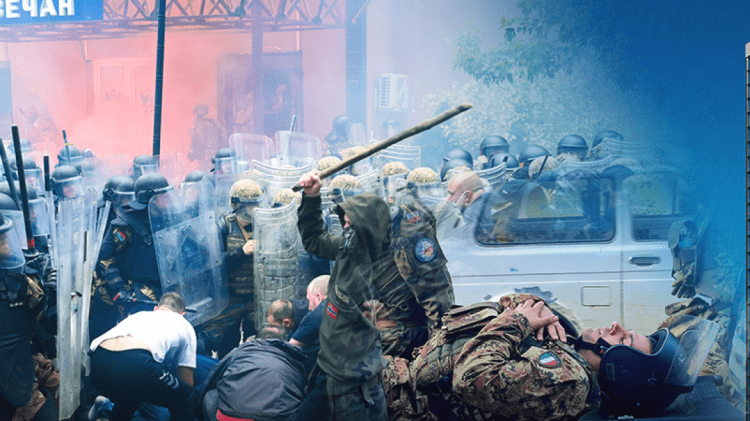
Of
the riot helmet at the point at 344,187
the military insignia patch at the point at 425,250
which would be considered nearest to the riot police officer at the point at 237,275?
the riot helmet at the point at 344,187

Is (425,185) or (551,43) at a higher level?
(551,43)

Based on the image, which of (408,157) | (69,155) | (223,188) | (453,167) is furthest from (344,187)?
(69,155)

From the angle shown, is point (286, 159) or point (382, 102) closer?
point (382, 102)

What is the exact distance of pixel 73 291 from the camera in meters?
3.57

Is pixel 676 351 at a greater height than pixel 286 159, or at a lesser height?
lesser

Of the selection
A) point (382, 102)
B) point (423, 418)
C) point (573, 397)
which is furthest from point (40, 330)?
point (573, 397)

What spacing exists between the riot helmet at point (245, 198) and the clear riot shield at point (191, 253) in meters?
0.18

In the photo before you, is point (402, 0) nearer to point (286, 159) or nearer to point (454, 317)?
point (286, 159)

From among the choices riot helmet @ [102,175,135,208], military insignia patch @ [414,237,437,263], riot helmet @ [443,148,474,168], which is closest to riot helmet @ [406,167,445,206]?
riot helmet @ [443,148,474,168]

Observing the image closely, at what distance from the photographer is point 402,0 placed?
400 cm

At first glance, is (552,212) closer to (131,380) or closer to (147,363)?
(147,363)

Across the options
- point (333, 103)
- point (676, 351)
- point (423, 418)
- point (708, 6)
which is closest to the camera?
point (423, 418)

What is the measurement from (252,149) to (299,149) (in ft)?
1.30

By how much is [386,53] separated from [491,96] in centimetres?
81
